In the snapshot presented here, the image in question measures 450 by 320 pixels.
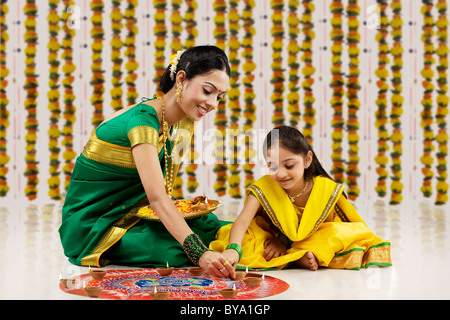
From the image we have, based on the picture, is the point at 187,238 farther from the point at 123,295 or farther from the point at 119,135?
the point at 119,135

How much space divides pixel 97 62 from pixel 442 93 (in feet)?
11.7

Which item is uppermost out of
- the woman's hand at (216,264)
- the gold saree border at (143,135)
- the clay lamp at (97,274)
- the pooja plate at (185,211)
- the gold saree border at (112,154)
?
the gold saree border at (143,135)

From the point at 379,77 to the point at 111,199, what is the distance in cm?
373

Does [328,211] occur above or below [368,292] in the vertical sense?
above

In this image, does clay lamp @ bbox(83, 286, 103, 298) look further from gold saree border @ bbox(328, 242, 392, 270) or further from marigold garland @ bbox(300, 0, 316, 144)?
marigold garland @ bbox(300, 0, 316, 144)

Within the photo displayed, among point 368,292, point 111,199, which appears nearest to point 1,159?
point 111,199

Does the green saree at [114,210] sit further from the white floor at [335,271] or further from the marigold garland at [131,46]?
the marigold garland at [131,46]

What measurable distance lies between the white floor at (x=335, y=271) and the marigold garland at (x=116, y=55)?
1463 millimetres

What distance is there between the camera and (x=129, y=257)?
3.29 m

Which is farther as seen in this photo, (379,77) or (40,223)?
(379,77)

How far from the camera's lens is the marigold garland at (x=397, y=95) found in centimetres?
616

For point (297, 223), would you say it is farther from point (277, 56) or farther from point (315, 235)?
point (277, 56)

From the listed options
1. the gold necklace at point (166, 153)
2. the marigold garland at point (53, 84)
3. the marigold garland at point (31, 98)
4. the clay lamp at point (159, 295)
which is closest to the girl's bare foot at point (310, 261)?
the gold necklace at point (166, 153)

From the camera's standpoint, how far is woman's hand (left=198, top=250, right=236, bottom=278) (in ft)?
8.90
